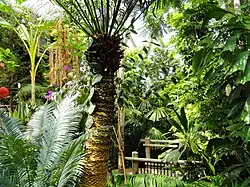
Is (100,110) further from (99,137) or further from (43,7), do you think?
(43,7)

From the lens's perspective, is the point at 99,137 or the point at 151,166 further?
the point at 151,166

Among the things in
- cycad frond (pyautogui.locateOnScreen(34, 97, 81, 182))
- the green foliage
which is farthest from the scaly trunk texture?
the green foliage

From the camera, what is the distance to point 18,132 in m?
2.82

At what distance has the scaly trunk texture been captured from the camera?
7.75 feet

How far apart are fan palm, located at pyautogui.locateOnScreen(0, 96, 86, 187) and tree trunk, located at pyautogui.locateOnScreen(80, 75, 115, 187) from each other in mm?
77

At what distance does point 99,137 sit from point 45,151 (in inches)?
20.4

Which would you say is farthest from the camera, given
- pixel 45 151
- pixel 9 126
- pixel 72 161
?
pixel 9 126

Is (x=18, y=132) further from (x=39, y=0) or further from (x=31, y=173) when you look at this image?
(x=39, y=0)

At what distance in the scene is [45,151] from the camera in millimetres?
2559

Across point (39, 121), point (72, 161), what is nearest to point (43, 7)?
point (39, 121)

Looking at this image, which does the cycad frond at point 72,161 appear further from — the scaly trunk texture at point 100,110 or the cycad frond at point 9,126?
the cycad frond at point 9,126

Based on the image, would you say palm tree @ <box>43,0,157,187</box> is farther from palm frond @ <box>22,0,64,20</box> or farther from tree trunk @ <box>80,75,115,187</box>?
palm frond @ <box>22,0,64,20</box>

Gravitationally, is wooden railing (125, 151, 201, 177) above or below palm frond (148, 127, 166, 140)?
below

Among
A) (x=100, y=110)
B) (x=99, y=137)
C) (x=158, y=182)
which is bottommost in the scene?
(x=158, y=182)
